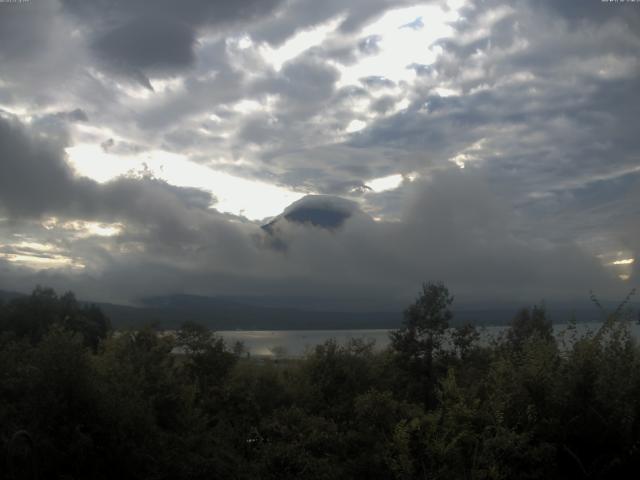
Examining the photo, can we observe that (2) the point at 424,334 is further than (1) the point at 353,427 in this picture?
Yes

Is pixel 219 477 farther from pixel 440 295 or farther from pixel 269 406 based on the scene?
pixel 440 295

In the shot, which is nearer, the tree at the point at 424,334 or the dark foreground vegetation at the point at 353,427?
the dark foreground vegetation at the point at 353,427

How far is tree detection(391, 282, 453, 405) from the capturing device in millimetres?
36375

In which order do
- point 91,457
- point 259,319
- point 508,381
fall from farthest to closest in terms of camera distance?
point 259,319 → point 508,381 → point 91,457

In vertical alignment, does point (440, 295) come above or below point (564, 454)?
above

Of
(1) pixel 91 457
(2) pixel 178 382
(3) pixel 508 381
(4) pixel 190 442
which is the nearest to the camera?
(1) pixel 91 457

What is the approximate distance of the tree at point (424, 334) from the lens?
36375 mm

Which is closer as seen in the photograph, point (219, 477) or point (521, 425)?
point (521, 425)

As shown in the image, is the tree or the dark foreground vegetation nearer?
the dark foreground vegetation

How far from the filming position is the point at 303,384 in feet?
85.1

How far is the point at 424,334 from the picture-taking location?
3762cm

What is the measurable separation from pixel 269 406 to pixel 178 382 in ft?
17.3

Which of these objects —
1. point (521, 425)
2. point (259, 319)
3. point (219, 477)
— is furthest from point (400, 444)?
point (259, 319)

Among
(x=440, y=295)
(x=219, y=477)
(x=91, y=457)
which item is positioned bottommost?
(x=219, y=477)
